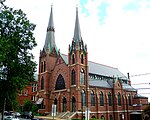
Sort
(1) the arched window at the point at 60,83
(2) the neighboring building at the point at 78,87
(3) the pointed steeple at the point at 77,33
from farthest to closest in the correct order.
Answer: (1) the arched window at the point at 60,83, (3) the pointed steeple at the point at 77,33, (2) the neighboring building at the point at 78,87

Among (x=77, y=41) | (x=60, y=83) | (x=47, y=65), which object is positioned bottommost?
(x=60, y=83)

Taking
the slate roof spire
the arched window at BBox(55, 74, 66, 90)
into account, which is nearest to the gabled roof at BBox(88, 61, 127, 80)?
the arched window at BBox(55, 74, 66, 90)

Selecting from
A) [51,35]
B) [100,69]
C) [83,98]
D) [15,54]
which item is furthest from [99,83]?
[15,54]

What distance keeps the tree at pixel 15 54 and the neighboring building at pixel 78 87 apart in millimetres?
23128

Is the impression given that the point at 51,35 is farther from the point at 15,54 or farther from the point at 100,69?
the point at 15,54

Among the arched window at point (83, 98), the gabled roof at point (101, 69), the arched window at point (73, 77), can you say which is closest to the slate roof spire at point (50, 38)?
the gabled roof at point (101, 69)

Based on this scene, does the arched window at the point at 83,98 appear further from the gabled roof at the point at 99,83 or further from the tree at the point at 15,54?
the tree at the point at 15,54

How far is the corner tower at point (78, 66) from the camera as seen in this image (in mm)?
47334

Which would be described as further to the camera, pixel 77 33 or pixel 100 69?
pixel 100 69

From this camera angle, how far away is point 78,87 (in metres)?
46.8

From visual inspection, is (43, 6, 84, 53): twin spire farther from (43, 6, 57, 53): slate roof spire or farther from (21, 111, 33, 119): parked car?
(21, 111, 33, 119): parked car

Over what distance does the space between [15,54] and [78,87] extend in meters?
26.0

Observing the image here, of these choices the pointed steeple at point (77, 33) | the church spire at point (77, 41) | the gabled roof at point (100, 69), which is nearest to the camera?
the church spire at point (77, 41)

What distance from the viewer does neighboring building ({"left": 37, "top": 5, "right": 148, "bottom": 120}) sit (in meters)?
48.1
